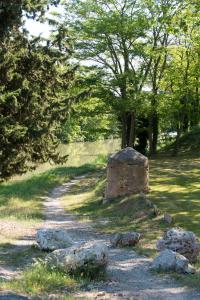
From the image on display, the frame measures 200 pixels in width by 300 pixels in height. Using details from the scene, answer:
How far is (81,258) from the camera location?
856cm

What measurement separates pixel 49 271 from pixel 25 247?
3744 mm

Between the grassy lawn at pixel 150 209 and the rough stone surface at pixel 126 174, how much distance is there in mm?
543

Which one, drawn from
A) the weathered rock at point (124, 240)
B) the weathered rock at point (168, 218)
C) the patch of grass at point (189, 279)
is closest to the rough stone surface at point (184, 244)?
the patch of grass at point (189, 279)

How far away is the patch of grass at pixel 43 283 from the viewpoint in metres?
7.33

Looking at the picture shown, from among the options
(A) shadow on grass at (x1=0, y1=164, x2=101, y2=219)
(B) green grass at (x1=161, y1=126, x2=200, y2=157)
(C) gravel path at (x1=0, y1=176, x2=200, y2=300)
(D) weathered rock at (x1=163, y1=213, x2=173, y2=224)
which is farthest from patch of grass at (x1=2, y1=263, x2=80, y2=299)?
(B) green grass at (x1=161, y1=126, x2=200, y2=157)

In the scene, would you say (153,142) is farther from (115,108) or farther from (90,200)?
(90,200)

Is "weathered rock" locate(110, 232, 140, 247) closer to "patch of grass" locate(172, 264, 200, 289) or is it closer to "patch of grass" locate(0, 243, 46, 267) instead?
"patch of grass" locate(0, 243, 46, 267)

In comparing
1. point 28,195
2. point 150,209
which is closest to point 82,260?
point 150,209

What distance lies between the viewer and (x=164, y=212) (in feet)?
59.5

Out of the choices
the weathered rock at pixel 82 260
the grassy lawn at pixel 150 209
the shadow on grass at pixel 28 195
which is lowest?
the shadow on grass at pixel 28 195

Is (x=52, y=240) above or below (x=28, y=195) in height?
above

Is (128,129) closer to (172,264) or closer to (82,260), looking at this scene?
(172,264)

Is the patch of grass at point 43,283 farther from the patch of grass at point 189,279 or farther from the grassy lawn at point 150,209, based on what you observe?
the grassy lawn at point 150,209

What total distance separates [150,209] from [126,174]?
330cm
